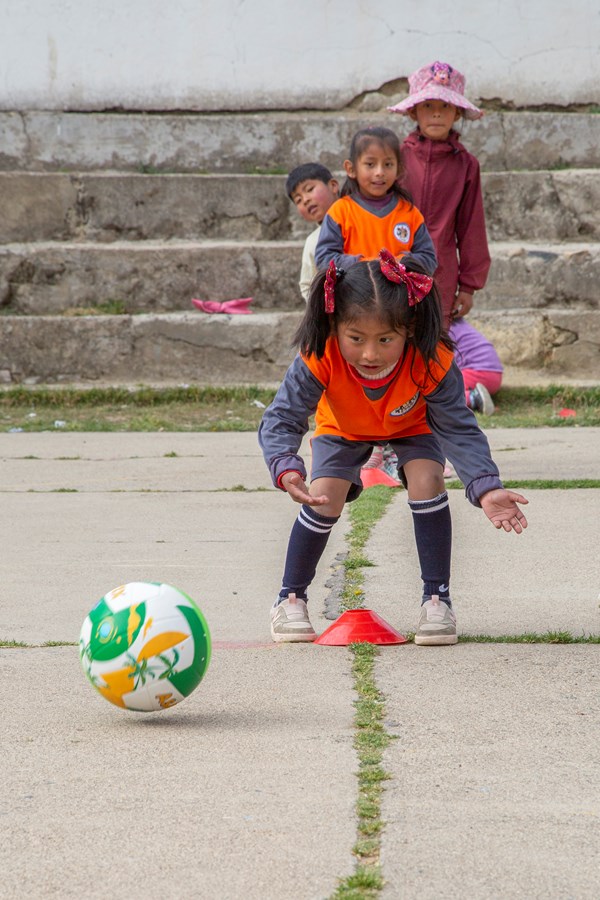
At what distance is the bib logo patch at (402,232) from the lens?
501 centimetres

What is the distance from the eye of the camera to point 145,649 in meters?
2.62

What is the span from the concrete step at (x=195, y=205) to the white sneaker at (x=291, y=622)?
18.8ft

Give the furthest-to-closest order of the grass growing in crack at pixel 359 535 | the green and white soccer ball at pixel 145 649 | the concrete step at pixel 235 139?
the concrete step at pixel 235 139 → the grass growing in crack at pixel 359 535 → the green and white soccer ball at pixel 145 649

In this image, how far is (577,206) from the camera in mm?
8672

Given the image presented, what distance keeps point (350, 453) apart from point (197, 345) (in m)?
4.85

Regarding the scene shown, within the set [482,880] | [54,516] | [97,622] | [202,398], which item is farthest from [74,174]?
[482,880]

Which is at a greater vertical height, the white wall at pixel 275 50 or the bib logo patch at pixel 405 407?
the white wall at pixel 275 50

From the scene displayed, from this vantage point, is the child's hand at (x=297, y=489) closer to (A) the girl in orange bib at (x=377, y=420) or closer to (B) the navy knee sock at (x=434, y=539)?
(A) the girl in orange bib at (x=377, y=420)

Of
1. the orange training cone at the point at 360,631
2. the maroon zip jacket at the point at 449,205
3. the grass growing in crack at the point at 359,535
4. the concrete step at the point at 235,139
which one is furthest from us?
the concrete step at the point at 235,139

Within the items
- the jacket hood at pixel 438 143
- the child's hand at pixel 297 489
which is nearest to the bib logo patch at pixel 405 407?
the child's hand at pixel 297 489

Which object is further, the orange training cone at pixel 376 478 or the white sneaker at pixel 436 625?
the orange training cone at pixel 376 478

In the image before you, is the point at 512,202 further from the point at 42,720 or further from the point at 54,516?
the point at 42,720

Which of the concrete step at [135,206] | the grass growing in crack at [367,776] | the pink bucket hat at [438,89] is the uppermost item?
the pink bucket hat at [438,89]

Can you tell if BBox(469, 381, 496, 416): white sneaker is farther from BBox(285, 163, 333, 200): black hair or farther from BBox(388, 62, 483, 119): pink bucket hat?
BBox(388, 62, 483, 119): pink bucket hat
